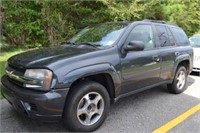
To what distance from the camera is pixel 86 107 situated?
3543mm

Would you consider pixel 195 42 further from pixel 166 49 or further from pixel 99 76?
pixel 99 76

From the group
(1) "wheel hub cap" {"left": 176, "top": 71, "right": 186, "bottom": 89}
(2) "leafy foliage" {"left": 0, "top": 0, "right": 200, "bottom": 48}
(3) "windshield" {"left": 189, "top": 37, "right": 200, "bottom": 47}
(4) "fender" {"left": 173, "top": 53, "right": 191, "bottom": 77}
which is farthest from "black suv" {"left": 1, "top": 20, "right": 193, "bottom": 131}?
(2) "leafy foliage" {"left": 0, "top": 0, "right": 200, "bottom": 48}

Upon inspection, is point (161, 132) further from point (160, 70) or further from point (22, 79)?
point (22, 79)

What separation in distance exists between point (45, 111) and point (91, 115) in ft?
2.55

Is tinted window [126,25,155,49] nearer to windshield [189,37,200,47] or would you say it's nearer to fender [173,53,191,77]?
fender [173,53,191,77]

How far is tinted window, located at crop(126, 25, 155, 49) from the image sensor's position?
433 centimetres

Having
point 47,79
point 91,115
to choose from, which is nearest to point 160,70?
point 91,115

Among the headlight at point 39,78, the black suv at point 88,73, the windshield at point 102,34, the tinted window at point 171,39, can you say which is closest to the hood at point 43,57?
the black suv at point 88,73

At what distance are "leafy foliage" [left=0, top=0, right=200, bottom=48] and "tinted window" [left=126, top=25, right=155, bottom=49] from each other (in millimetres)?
5579

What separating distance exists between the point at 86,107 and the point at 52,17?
22.7 ft

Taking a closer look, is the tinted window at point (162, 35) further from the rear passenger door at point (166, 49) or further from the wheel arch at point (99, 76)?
the wheel arch at point (99, 76)

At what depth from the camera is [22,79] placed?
10.9 ft

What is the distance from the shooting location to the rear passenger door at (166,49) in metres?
4.90

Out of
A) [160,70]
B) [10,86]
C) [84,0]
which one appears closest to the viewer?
[10,86]
